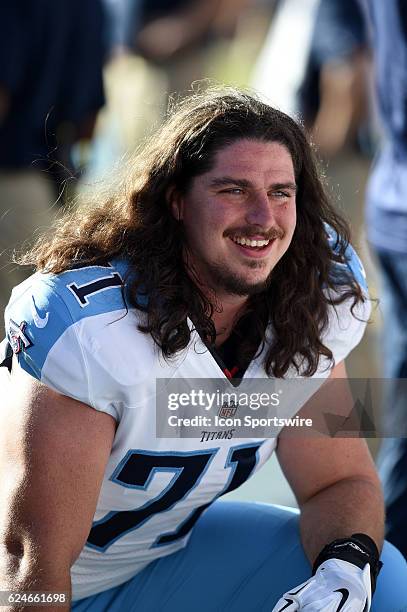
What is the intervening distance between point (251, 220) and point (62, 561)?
801 mm

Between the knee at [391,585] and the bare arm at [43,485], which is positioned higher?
the bare arm at [43,485]

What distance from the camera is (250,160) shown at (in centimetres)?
253

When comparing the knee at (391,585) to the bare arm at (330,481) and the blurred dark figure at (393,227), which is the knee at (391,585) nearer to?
the bare arm at (330,481)

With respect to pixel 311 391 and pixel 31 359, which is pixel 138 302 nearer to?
pixel 31 359

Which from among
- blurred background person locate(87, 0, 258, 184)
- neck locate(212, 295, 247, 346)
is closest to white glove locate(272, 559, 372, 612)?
neck locate(212, 295, 247, 346)

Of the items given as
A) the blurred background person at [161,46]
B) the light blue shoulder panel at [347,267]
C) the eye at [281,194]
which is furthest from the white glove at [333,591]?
the blurred background person at [161,46]

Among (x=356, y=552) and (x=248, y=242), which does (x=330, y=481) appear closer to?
(x=356, y=552)

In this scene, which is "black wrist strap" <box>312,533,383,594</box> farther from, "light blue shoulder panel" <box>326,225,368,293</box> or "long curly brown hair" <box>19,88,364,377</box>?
"light blue shoulder panel" <box>326,225,368,293</box>

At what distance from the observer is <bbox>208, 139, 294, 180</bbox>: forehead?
252 cm

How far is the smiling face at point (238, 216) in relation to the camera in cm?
252

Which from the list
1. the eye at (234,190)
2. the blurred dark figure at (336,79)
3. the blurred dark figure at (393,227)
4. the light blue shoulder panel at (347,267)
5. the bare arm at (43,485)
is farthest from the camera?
the blurred dark figure at (336,79)

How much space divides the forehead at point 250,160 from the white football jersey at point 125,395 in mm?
306

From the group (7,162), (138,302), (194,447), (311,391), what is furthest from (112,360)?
(7,162)

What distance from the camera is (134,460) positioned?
8.19ft
